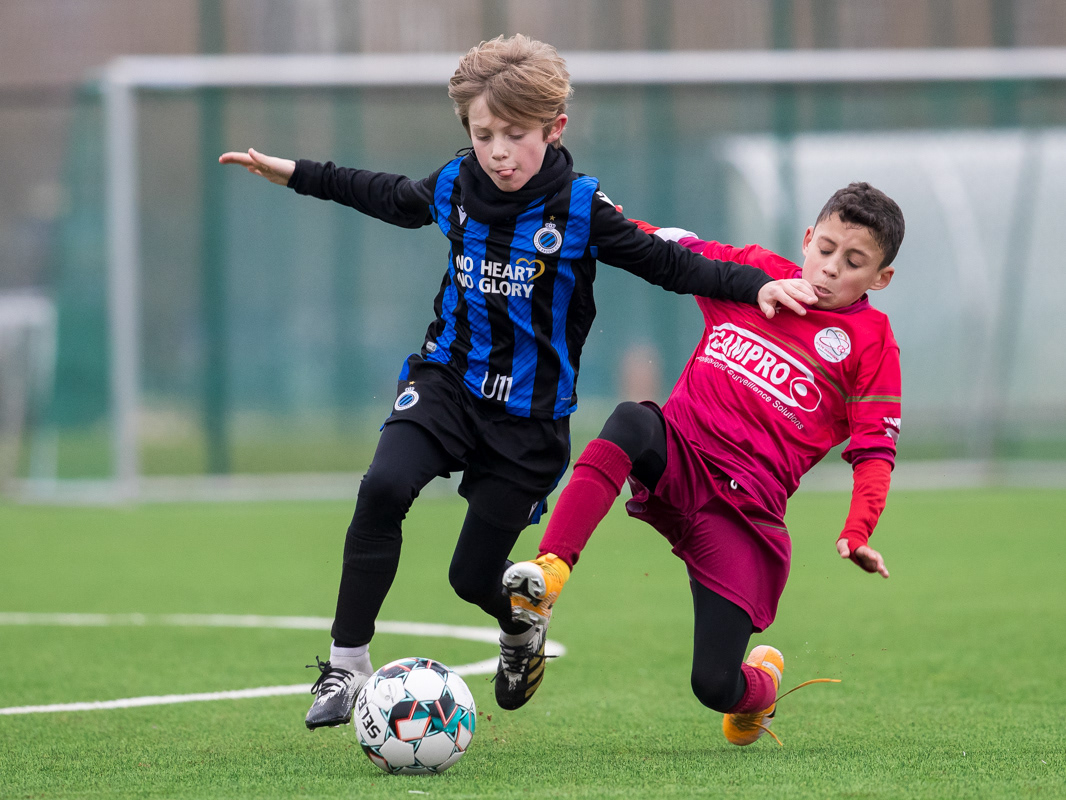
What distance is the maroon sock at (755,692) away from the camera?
393 cm

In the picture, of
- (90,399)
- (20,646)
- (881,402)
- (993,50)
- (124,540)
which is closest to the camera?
(881,402)

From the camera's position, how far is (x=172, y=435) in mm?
11547

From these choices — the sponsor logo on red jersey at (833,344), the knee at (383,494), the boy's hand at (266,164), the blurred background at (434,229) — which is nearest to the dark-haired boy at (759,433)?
the sponsor logo on red jersey at (833,344)

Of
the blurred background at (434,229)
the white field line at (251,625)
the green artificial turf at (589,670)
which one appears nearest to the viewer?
the green artificial turf at (589,670)

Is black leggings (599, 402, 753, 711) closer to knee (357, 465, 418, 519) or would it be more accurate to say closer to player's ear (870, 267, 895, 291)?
knee (357, 465, 418, 519)

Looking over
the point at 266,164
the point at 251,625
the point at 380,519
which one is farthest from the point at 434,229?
the point at 380,519

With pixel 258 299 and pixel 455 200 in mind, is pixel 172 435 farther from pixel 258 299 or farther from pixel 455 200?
pixel 455 200

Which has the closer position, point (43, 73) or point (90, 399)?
point (90, 399)

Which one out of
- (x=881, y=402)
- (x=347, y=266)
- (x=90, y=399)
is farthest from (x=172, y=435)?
(x=881, y=402)

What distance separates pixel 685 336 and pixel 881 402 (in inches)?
320

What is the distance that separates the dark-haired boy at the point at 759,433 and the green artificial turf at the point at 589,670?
1.19 feet

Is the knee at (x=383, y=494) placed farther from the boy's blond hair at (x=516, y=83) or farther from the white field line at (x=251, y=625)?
the white field line at (x=251, y=625)

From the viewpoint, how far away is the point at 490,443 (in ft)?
13.1

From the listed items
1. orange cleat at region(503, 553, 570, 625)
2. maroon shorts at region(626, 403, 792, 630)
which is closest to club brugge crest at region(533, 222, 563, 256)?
maroon shorts at region(626, 403, 792, 630)
